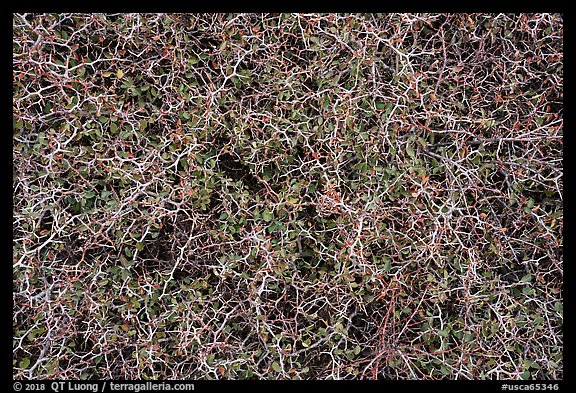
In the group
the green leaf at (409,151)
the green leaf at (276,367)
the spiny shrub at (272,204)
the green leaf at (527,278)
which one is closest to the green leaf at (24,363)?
the spiny shrub at (272,204)

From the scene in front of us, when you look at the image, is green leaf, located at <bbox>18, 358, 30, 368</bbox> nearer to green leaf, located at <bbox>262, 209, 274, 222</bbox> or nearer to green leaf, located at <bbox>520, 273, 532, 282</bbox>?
green leaf, located at <bbox>262, 209, 274, 222</bbox>

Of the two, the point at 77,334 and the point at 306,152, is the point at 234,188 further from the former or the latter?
the point at 77,334

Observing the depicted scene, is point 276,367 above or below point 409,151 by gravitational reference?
below

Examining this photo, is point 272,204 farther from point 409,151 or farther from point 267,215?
point 409,151

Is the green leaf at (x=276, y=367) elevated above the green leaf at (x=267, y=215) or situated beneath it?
situated beneath

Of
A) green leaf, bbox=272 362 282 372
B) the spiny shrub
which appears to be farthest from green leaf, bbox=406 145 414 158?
green leaf, bbox=272 362 282 372

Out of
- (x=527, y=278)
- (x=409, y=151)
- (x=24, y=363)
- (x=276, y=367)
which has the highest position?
(x=409, y=151)

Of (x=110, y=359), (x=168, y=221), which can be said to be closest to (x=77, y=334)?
(x=110, y=359)

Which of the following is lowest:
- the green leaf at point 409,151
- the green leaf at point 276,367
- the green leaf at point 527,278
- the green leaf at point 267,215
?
the green leaf at point 276,367

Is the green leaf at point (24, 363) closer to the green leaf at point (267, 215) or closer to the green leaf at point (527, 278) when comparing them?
the green leaf at point (267, 215)

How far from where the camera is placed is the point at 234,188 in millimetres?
2180

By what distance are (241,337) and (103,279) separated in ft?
2.02

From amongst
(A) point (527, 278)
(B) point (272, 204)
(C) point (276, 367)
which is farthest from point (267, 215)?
(A) point (527, 278)

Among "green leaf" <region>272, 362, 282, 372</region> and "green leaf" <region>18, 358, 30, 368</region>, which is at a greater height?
"green leaf" <region>272, 362, 282, 372</region>
